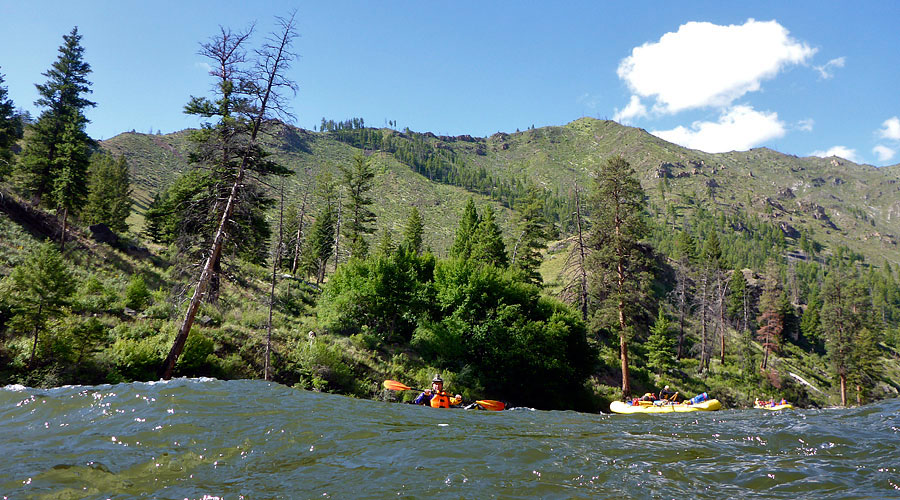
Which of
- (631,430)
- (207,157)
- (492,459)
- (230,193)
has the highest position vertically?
(207,157)

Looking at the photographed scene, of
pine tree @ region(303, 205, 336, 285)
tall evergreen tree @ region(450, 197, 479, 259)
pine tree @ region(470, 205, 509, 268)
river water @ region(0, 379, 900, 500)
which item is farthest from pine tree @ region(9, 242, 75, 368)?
pine tree @ region(303, 205, 336, 285)

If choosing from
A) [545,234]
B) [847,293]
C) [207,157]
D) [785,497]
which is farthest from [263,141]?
[847,293]

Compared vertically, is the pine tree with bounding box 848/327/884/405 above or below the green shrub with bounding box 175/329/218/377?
below

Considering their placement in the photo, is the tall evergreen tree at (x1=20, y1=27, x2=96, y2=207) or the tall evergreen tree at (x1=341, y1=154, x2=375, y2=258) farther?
the tall evergreen tree at (x1=341, y1=154, x2=375, y2=258)

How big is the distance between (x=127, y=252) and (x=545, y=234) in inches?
1367

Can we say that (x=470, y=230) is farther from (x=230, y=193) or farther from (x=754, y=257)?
(x=754, y=257)

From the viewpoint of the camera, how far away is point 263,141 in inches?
742

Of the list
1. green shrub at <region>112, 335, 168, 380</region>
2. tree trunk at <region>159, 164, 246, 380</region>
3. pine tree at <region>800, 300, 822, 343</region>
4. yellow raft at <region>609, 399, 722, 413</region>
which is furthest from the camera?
pine tree at <region>800, 300, 822, 343</region>

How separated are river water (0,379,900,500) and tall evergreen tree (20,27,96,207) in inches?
967

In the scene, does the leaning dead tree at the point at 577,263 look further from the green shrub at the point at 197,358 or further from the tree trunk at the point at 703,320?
the green shrub at the point at 197,358

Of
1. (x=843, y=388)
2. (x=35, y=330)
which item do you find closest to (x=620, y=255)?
(x=35, y=330)

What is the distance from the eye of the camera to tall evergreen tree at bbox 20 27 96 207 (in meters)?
30.6

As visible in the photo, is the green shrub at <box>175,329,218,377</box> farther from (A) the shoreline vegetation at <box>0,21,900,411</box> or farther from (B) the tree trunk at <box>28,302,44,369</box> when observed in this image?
(B) the tree trunk at <box>28,302,44,369</box>

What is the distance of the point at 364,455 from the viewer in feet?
25.6
